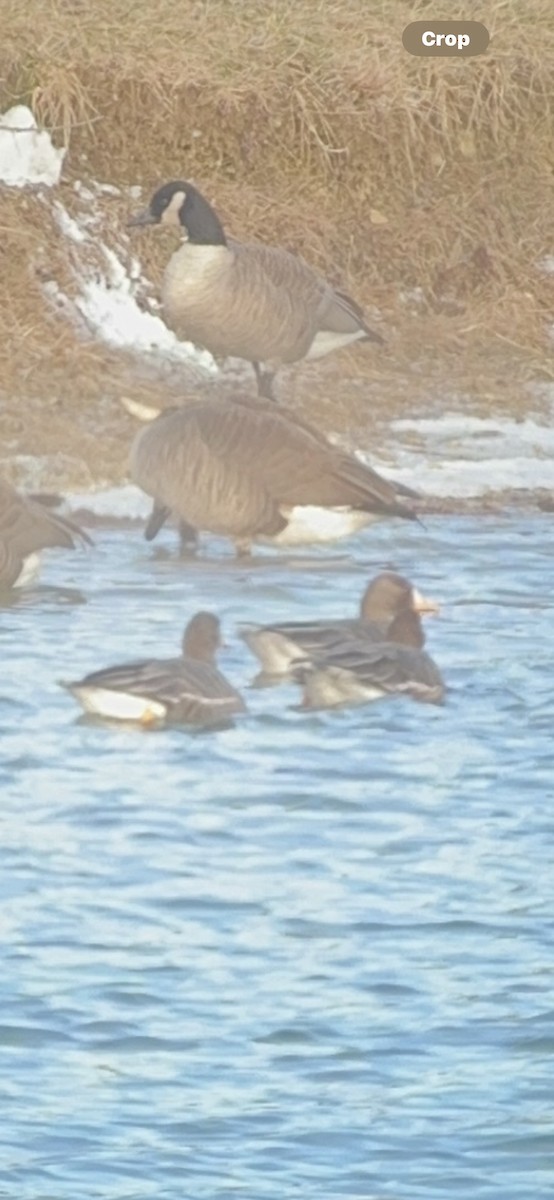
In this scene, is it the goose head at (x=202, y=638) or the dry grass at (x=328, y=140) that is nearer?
the goose head at (x=202, y=638)

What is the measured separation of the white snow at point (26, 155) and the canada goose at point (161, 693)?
582 centimetres

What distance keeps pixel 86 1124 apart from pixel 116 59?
Result: 9.78 metres

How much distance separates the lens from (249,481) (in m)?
11.3

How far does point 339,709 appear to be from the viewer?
30.7 ft

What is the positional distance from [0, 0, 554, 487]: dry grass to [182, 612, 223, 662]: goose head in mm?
4814

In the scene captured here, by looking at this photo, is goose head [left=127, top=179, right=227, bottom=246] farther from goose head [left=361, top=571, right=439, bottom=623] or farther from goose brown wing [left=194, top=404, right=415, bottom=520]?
goose head [left=361, top=571, right=439, bottom=623]

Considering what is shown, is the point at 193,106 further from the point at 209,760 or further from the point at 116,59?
the point at 209,760

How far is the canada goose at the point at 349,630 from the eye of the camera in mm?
9336

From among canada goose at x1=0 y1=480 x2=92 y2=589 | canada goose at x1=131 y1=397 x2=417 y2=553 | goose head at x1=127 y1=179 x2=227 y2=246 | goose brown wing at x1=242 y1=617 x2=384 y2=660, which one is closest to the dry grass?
goose head at x1=127 y1=179 x2=227 y2=246

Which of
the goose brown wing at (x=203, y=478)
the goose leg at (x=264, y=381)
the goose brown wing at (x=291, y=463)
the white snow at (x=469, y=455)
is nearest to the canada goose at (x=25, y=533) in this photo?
the goose brown wing at (x=203, y=478)

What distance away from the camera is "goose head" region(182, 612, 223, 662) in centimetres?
954

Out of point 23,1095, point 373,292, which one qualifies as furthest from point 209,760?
point 373,292

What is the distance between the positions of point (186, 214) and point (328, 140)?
216cm

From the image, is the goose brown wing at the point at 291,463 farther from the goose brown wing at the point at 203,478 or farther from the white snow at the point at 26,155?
the white snow at the point at 26,155
